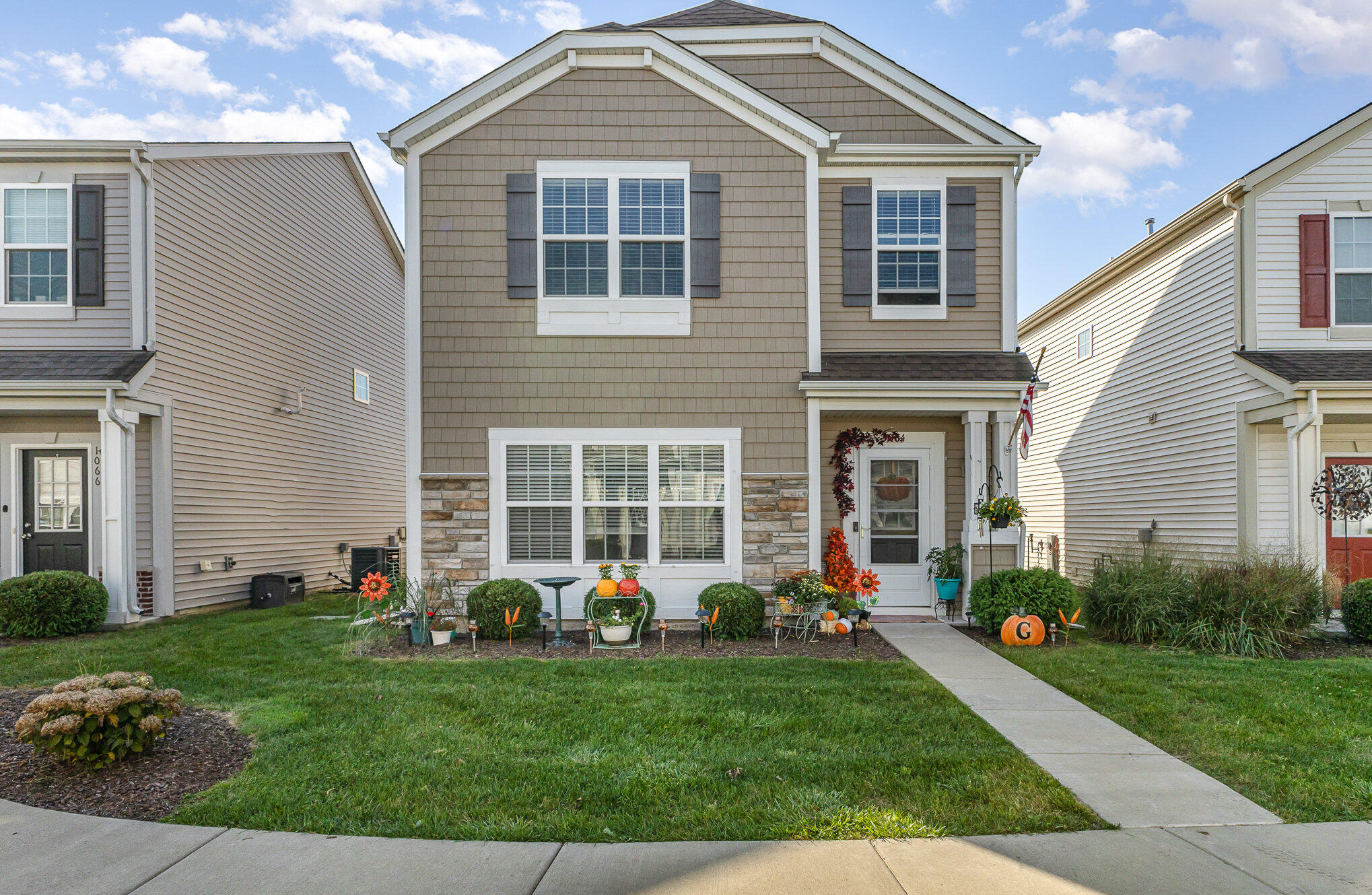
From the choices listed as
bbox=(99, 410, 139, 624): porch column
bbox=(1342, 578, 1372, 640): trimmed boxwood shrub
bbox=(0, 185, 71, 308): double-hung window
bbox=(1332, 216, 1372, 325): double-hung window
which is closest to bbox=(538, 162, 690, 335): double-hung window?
bbox=(99, 410, 139, 624): porch column

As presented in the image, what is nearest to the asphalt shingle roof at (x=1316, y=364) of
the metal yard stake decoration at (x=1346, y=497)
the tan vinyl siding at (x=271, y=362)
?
the metal yard stake decoration at (x=1346, y=497)

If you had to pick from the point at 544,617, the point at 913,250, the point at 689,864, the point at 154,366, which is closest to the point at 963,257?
the point at 913,250

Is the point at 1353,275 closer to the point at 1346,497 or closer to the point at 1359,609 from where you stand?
the point at 1346,497

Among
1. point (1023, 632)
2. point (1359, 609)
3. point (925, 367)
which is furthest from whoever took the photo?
point (925, 367)

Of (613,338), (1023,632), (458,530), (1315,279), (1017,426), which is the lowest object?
(1023,632)

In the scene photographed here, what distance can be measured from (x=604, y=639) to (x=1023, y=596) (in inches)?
170

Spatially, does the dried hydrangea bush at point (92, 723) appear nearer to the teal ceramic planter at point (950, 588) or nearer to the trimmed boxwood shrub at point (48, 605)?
the trimmed boxwood shrub at point (48, 605)

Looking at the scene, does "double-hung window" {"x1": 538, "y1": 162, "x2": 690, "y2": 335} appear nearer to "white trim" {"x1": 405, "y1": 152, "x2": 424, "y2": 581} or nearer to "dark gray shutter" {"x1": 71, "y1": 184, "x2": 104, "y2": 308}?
"white trim" {"x1": 405, "y1": 152, "x2": 424, "y2": 581}

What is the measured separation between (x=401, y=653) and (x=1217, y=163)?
21.5 metres

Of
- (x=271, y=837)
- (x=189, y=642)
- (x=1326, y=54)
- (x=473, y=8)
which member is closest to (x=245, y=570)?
(x=189, y=642)

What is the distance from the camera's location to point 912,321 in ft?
32.6

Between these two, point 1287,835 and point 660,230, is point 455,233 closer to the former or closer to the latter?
point 660,230

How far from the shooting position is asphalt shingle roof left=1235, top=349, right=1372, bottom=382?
9070mm

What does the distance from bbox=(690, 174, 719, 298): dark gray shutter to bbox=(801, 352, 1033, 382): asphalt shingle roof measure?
1481 mm
